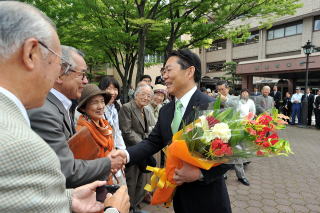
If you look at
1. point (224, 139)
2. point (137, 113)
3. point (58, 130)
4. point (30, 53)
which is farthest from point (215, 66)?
point (30, 53)

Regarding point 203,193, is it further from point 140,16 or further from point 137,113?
point 140,16

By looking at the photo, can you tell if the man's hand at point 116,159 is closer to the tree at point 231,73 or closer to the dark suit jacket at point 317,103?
the dark suit jacket at point 317,103

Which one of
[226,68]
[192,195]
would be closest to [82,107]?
[192,195]

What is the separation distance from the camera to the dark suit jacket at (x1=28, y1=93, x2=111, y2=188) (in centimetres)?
138

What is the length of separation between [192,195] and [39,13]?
159 cm

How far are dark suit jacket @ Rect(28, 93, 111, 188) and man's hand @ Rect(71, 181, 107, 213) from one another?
263 millimetres

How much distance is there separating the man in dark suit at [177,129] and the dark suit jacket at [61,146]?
53cm

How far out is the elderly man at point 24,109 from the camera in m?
0.66

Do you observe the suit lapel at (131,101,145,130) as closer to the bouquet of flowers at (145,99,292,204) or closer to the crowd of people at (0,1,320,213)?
the crowd of people at (0,1,320,213)

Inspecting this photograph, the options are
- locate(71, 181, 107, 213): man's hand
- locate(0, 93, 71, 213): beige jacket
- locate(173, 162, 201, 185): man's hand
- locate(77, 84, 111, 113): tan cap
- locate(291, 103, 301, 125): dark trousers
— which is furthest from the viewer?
locate(291, 103, 301, 125): dark trousers

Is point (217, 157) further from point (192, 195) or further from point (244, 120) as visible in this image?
point (192, 195)

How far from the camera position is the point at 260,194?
444 centimetres

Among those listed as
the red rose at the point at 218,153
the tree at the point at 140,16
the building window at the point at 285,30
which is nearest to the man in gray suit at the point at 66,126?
the red rose at the point at 218,153

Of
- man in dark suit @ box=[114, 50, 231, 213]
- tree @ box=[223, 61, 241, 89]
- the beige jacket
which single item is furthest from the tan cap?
tree @ box=[223, 61, 241, 89]
